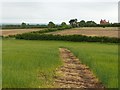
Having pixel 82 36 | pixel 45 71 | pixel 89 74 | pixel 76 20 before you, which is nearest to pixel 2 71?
pixel 45 71

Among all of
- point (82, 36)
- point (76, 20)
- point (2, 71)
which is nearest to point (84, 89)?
point (2, 71)

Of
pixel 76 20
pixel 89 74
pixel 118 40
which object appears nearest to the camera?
pixel 89 74

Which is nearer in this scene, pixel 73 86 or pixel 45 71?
pixel 73 86

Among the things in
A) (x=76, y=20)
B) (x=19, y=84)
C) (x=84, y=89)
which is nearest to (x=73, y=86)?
(x=84, y=89)

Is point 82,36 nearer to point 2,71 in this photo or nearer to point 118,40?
point 118,40

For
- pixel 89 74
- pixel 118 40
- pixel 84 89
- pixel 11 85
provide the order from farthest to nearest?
pixel 118 40 → pixel 89 74 → pixel 84 89 → pixel 11 85

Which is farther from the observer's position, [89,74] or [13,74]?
[89,74]

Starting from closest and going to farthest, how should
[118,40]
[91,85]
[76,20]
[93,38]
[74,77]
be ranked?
[91,85] < [74,77] < [118,40] < [93,38] < [76,20]

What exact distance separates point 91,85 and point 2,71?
12.6 ft

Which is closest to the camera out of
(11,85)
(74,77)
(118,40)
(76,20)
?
(11,85)

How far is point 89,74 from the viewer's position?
17.6m

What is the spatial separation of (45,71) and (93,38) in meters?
50.3

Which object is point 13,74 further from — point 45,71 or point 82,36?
point 82,36

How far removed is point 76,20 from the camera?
125 m
